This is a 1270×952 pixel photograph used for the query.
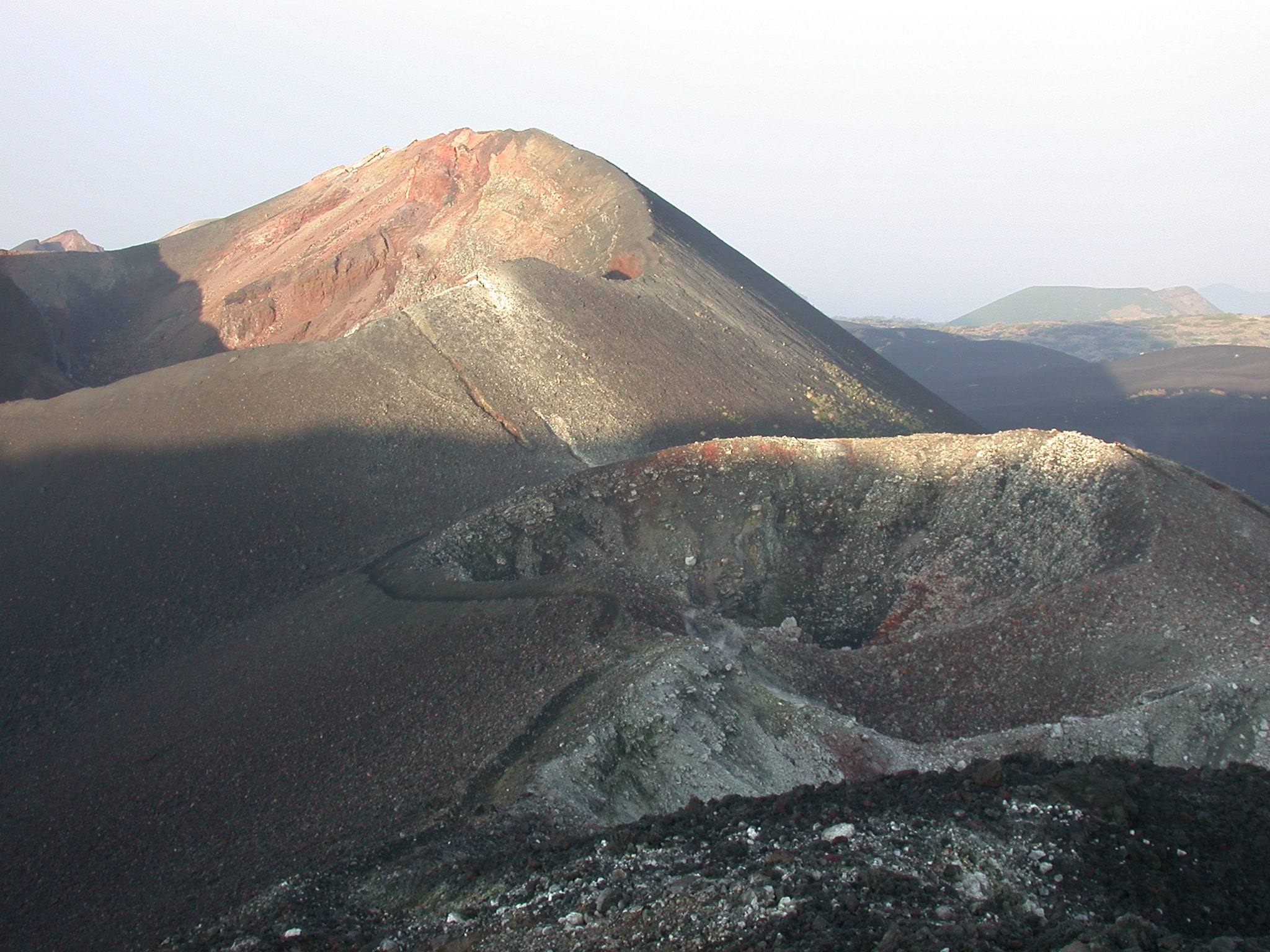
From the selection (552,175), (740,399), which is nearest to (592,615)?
(740,399)

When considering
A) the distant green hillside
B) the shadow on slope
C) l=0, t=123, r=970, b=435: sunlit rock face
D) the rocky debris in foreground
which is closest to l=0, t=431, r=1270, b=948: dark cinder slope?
the rocky debris in foreground

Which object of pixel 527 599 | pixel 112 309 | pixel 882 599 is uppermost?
pixel 112 309

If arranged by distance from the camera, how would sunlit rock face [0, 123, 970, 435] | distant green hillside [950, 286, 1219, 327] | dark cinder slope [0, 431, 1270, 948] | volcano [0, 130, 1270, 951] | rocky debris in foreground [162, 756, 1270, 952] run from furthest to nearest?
1. distant green hillside [950, 286, 1219, 327]
2. sunlit rock face [0, 123, 970, 435]
3. volcano [0, 130, 1270, 951]
4. dark cinder slope [0, 431, 1270, 948]
5. rocky debris in foreground [162, 756, 1270, 952]

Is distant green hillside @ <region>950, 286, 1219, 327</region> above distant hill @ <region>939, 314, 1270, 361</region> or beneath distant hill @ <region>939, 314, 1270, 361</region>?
above

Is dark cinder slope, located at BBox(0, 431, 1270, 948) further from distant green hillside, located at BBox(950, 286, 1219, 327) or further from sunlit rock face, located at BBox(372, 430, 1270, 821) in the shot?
distant green hillside, located at BBox(950, 286, 1219, 327)

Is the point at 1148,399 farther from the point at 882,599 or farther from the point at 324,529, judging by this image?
the point at 324,529

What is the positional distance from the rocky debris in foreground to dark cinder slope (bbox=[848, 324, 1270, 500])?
106 feet

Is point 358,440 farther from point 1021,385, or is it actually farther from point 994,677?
point 1021,385

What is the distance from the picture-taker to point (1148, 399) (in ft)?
155

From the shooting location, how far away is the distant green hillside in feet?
468

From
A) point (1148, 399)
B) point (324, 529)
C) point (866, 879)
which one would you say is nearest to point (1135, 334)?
point (1148, 399)

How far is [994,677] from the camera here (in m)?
13.0

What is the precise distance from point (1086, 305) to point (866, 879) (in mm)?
157789

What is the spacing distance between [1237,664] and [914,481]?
22.2 feet
